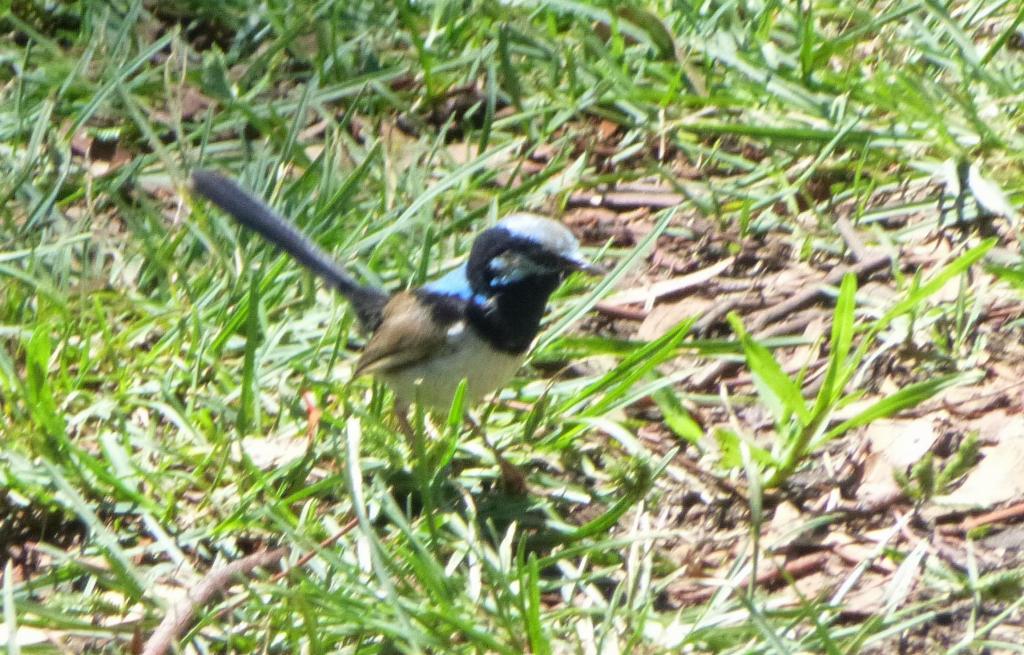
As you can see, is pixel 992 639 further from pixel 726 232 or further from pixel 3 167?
pixel 3 167

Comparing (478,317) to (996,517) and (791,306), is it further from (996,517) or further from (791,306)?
(996,517)

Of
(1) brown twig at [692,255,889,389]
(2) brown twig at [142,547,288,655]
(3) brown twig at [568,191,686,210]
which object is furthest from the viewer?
(3) brown twig at [568,191,686,210]

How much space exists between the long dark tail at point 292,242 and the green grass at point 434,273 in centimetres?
11

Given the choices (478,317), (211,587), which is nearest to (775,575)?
(478,317)

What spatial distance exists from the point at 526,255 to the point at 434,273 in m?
0.79

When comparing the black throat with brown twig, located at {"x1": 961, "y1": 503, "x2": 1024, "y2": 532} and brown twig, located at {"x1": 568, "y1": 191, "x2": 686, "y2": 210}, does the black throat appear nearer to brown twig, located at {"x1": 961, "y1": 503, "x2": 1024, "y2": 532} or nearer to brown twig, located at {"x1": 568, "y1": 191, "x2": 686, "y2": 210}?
brown twig, located at {"x1": 568, "y1": 191, "x2": 686, "y2": 210}

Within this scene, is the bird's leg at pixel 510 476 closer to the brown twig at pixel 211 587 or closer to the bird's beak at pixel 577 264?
the brown twig at pixel 211 587

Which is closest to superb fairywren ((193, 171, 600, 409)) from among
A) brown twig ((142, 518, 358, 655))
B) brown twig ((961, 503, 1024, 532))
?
brown twig ((142, 518, 358, 655))

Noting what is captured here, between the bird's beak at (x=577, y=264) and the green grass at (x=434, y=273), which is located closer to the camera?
the green grass at (x=434, y=273)

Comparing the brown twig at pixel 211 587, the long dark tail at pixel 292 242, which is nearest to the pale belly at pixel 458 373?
the long dark tail at pixel 292 242

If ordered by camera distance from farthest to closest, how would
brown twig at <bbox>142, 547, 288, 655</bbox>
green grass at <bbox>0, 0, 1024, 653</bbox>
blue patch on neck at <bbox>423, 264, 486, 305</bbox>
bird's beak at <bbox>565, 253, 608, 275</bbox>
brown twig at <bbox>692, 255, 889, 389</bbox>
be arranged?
1. brown twig at <bbox>692, 255, 889, 389</bbox>
2. blue patch on neck at <bbox>423, 264, 486, 305</bbox>
3. bird's beak at <bbox>565, 253, 608, 275</bbox>
4. green grass at <bbox>0, 0, 1024, 653</bbox>
5. brown twig at <bbox>142, 547, 288, 655</bbox>

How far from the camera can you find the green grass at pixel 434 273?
382cm

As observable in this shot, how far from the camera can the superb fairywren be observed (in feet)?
14.5

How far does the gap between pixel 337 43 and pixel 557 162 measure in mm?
1099
